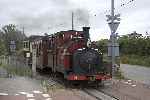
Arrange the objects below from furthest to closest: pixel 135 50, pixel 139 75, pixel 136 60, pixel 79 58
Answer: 1. pixel 135 50
2. pixel 136 60
3. pixel 139 75
4. pixel 79 58

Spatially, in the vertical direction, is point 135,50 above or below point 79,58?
above

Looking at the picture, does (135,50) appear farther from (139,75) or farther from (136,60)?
(139,75)

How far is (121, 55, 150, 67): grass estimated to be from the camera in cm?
5341

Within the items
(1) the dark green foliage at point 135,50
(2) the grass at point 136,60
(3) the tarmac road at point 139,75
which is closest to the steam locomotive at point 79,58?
(3) the tarmac road at point 139,75

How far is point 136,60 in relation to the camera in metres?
57.5

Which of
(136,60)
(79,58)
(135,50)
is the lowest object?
(136,60)

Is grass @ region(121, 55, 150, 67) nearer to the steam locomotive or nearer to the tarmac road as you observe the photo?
the tarmac road

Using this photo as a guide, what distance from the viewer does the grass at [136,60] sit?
53.4 m

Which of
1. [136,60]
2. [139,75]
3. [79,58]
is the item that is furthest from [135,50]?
[79,58]

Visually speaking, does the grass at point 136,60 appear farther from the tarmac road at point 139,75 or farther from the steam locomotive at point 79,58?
the steam locomotive at point 79,58

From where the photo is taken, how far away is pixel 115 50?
25.5 metres

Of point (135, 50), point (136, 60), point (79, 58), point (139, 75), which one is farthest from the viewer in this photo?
point (135, 50)

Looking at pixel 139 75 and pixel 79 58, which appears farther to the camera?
pixel 139 75

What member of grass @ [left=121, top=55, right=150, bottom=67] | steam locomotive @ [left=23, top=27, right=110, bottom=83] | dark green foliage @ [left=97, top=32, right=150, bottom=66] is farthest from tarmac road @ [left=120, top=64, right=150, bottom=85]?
grass @ [left=121, top=55, right=150, bottom=67]
